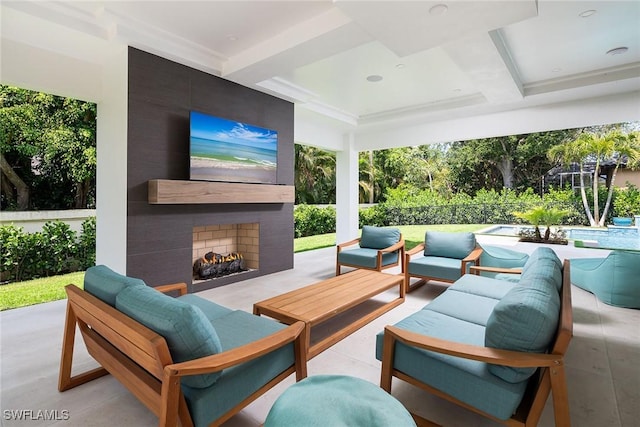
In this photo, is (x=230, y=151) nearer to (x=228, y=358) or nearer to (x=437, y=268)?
(x=437, y=268)

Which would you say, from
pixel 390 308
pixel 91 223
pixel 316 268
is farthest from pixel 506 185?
pixel 91 223

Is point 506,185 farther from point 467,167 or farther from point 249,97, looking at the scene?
point 249,97

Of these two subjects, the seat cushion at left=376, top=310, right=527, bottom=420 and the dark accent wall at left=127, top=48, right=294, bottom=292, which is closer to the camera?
the seat cushion at left=376, top=310, right=527, bottom=420

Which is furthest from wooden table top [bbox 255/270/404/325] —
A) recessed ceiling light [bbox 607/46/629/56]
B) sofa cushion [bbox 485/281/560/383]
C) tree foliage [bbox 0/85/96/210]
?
tree foliage [bbox 0/85/96/210]

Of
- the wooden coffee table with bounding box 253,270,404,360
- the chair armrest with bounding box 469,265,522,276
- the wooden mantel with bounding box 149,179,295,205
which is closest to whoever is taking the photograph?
the wooden coffee table with bounding box 253,270,404,360

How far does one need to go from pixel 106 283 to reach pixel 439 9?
3.05m

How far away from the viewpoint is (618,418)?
173cm

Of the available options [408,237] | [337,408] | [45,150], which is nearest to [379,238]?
[337,408]

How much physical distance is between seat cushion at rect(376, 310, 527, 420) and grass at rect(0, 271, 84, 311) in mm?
4199

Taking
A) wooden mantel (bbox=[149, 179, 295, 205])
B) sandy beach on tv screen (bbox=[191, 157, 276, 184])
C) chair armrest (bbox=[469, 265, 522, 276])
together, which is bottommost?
chair armrest (bbox=[469, 265, 522, 276])

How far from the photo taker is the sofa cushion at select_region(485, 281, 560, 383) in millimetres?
1377

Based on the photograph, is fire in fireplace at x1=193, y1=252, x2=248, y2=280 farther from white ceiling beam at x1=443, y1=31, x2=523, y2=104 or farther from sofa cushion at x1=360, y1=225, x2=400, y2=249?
white ceiling beam at x1=443, y1=31, x2=523, y2=104

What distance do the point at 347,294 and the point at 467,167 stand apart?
1293 centimetres

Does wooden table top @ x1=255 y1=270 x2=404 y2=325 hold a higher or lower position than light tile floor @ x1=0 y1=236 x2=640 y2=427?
higher
